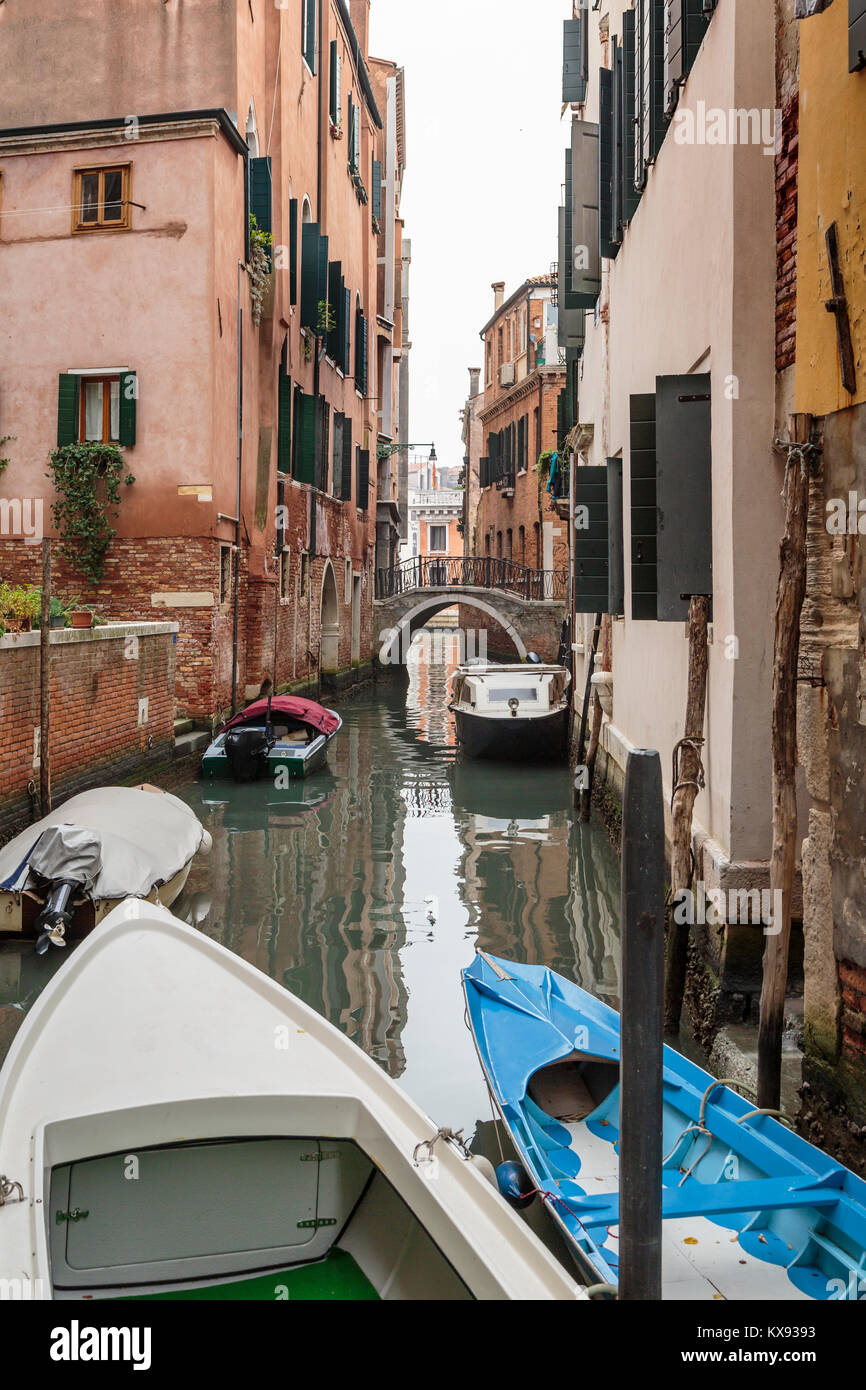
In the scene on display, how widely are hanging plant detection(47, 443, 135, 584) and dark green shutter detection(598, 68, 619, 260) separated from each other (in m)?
6.28

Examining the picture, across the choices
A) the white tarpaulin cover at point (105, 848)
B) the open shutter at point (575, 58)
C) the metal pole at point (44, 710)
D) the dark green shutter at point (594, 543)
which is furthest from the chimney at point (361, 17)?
the white tarpaulin cover at point (105, 848)

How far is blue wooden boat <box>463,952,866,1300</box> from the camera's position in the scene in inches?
118

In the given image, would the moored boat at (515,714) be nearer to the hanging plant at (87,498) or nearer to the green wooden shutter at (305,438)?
the green wooden shutter at (305,438)

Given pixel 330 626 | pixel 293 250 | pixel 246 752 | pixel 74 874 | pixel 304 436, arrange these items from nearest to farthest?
pixel 74 874, pixel 246 752, pixel 293 250, pixel 304 436, pixel 330 626

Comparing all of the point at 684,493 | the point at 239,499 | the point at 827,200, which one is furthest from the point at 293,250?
the point at 827,200

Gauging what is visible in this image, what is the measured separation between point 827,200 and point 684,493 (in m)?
1.79

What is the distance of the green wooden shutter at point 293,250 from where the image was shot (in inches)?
661

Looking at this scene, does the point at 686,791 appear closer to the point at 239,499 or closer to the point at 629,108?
the point at 629,108

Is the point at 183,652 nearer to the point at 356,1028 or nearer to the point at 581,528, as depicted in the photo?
the point at 581,528

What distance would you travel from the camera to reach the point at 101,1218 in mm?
3033

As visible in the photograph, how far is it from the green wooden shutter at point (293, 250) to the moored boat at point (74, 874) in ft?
38.3

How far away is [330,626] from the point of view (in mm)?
21516

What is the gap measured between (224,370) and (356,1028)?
9.73 m
